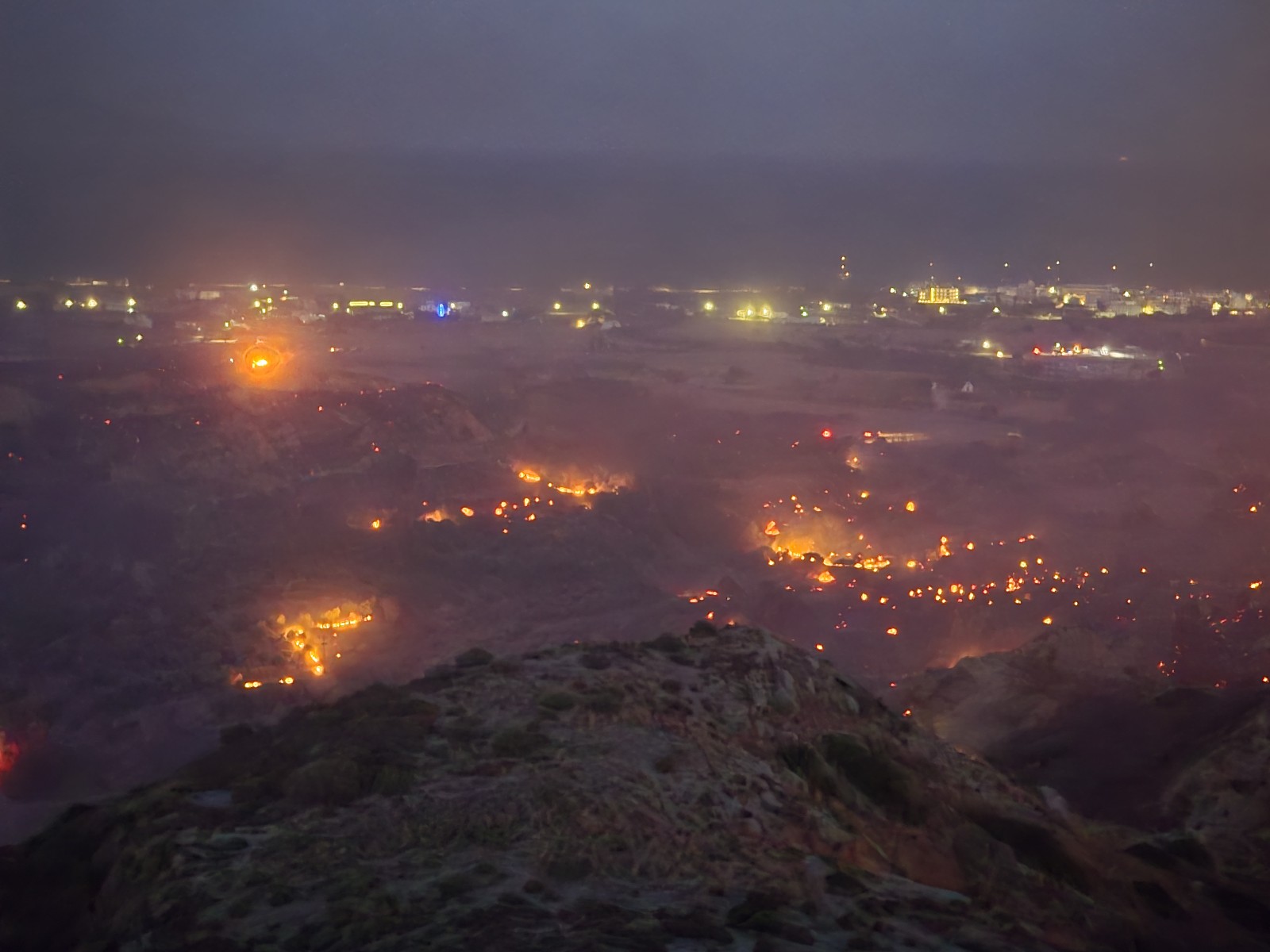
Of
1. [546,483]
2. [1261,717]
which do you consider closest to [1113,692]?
[1261,717]

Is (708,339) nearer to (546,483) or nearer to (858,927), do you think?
(546,483)

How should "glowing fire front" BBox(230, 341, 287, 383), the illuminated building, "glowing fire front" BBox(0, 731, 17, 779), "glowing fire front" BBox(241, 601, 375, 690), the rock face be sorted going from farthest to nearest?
the illuminated building
"glowing fire front" BBox(230, 341, 287, 383)
"glowing fire front" BBox(241, 601, 375, 690)
"glowing fire front" BBox(0, 731, 17, 779)
the rock face

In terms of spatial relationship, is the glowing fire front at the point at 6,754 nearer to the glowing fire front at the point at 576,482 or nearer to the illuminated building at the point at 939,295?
the glowing fire front at the point at 576,482

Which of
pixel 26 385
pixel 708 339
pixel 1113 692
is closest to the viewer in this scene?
pixel 1113 692

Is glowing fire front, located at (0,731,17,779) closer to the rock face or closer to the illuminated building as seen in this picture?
the rock face

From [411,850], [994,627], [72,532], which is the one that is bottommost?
[994,627]

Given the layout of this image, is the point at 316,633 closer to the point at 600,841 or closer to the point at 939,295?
the point at 600,841

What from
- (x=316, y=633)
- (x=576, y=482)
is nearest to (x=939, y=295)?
(x=576, y=482)

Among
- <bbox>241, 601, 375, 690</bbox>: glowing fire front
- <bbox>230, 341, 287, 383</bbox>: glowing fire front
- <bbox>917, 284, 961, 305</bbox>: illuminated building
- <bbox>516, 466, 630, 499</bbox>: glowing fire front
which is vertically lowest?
<bbox>241, 601, 375, 690</bbox>: glowing fire front

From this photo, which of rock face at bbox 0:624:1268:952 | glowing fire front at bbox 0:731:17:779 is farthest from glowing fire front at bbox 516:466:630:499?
rock face at bbox 0:624:1268:952
